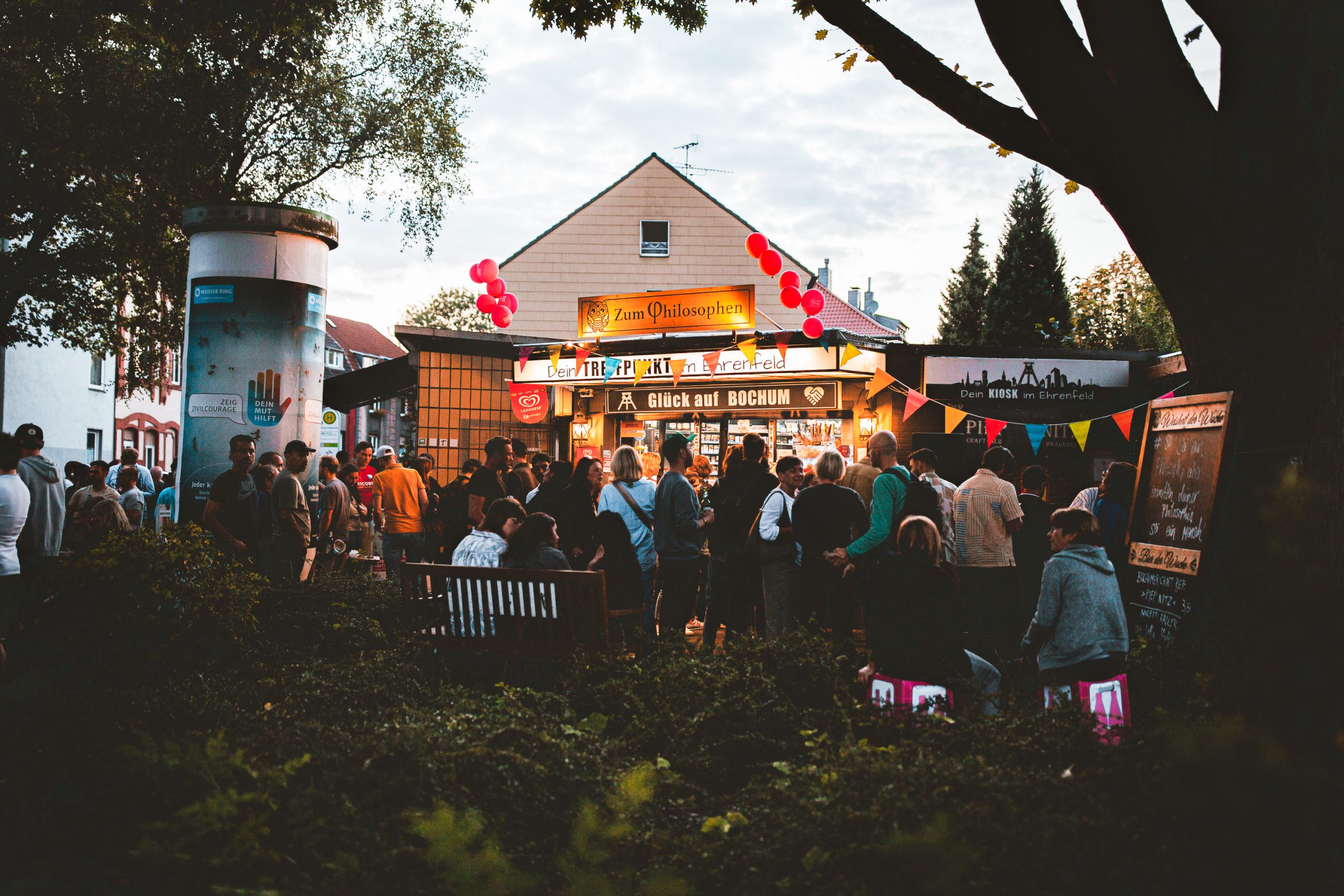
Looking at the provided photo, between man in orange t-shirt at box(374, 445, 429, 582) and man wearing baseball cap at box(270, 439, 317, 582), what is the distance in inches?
72.6

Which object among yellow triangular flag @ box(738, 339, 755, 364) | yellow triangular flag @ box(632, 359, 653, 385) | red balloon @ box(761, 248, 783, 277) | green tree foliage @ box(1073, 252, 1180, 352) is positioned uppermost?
green tree foliage @ box(1073, 252, 1180, 352)

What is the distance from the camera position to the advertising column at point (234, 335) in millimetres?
9578

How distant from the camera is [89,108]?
1304 centimetres

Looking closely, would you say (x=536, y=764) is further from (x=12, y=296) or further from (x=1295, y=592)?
(x=12, y=296)

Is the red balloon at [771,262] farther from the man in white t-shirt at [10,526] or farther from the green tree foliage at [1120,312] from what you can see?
the green tree foliage at [1120,312]

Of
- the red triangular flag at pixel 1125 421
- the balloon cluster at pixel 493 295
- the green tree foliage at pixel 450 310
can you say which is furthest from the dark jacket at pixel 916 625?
the green tree foliage at pixel 450 310

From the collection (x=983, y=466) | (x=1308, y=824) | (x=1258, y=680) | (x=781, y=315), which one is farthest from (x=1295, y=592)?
(x=781, y=315)

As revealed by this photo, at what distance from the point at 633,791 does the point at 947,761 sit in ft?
3.48

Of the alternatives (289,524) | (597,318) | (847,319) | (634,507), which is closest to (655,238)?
(847,319)

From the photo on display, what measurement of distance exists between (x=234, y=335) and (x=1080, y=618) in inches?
327

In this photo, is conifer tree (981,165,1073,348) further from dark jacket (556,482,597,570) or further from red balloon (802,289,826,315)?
dark jacket (556,482,597,570)

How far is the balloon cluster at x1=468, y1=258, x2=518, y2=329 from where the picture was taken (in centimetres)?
1548

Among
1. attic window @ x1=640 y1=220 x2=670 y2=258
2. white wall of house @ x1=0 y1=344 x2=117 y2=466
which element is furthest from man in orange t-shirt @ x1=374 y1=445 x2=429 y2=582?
attic window @ x1=640 y1=220 x2=670 y2=258

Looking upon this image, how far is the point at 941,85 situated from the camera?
425 cm
